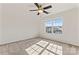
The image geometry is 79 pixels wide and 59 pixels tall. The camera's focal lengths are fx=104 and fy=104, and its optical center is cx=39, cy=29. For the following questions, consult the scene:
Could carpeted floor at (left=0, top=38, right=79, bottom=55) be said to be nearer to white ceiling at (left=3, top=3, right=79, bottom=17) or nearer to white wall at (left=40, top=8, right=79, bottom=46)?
white wall at (left=40, top=8, right=79, bottom=46)

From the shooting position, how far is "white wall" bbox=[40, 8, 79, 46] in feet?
5.62

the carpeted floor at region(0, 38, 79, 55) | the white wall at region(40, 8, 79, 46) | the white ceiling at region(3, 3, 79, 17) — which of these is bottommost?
the carpeted floor at region(0, 38, 79, 55)

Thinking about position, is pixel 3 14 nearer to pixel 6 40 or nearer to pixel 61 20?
pixel 6 40

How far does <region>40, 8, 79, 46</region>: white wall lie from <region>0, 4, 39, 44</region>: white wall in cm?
17

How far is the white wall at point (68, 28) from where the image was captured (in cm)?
171

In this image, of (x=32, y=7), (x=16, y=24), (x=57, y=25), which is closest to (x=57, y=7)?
(x=57, y=25)

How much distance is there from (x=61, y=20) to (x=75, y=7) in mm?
329

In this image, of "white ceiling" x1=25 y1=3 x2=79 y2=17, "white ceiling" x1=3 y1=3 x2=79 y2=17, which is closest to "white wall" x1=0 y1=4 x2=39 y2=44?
"white ceiling" x1=3 y1=3 x2=79 y2=17

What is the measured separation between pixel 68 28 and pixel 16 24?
87cm

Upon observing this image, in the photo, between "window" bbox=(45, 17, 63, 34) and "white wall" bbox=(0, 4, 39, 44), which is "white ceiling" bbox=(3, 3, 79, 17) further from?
"window" bbox=(45, 17, 63, 34)

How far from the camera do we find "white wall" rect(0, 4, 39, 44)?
5.58 ft

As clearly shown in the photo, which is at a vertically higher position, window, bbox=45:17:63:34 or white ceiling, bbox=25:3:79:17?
Answer: white ceiling, bbox=25:3:79:17

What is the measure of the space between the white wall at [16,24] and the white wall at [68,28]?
0.17m

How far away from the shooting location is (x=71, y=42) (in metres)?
1.68
